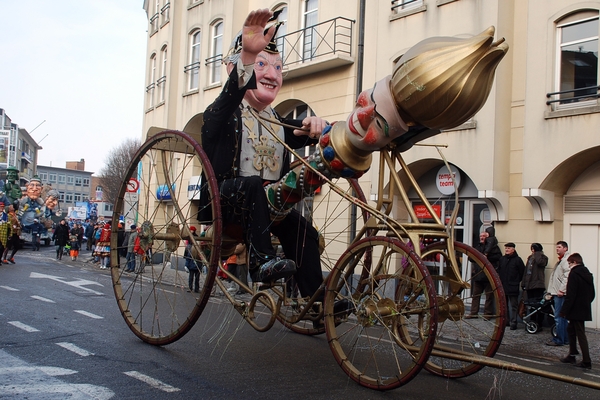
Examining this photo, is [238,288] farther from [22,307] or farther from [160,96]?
[160,96]

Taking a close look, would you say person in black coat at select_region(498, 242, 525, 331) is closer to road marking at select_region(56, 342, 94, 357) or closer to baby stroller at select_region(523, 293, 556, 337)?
baby stroller at select_region(523, 293, 556, 337)

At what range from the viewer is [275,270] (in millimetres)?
5582

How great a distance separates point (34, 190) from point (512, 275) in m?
24.3

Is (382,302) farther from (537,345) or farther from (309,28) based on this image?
(309,28)

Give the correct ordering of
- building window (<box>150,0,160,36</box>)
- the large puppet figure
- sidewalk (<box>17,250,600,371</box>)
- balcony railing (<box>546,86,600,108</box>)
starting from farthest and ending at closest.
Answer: building window (<box>150,0,160,36</box>) → balcony railing (<box>546,86,600,108</box>) → sidewalk (<box>17,250,600,371</box>) → the large puppet figure

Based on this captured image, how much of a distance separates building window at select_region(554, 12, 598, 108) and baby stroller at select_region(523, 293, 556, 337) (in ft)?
12.6

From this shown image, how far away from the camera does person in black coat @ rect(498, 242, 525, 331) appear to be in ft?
38.0

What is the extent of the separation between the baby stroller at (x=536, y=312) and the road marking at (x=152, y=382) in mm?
7955

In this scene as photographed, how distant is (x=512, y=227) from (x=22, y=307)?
9.20 metres

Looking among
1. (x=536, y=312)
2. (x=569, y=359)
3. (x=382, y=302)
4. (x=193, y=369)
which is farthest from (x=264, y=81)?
(x=536, y=312)

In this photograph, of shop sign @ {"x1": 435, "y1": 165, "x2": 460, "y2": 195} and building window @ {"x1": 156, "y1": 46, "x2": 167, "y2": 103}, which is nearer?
shop sign @ {"x1": 435, "y1": 165, "x2": 460, "y2": 195}

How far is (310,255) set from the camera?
21.0 feet

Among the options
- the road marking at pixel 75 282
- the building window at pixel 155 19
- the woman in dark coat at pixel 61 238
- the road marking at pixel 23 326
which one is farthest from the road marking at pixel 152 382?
the building window at pixel 155 19

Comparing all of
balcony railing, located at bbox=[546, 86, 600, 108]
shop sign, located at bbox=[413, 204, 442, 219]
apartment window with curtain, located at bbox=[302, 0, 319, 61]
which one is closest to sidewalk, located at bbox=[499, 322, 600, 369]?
shop sign, located at bbox=[413, 204, 442, 219]
